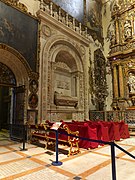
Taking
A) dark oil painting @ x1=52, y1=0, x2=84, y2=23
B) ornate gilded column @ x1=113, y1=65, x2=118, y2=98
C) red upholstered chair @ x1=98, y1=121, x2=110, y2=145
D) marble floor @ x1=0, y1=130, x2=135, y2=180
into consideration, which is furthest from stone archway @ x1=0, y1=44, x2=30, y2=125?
ornate gilded column @ x1=113, y1=65, x2=118, y2=98

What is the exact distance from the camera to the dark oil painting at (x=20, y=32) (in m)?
6.61

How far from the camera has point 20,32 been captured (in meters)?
7.11

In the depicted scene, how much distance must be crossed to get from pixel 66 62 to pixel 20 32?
4290mm

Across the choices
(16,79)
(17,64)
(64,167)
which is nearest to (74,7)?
→ (17,64)

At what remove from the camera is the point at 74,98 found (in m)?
9.82

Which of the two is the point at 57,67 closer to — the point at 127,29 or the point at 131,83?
the point at 131,83

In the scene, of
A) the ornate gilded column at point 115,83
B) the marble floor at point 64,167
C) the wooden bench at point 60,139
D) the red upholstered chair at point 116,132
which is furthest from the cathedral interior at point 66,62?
the marble floor at point 64,167

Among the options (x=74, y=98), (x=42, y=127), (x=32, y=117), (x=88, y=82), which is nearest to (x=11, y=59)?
(x=32, y=117)

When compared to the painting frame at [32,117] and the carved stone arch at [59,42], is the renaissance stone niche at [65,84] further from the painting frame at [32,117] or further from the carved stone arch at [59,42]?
the painting frame at [32,117]

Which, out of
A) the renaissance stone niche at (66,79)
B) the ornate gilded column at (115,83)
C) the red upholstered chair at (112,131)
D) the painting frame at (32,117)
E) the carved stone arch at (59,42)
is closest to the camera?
the red upholstered chair at (112,131)

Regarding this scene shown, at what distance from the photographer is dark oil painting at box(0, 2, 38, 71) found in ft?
21.7

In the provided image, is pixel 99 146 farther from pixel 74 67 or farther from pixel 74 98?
pixel 74 67

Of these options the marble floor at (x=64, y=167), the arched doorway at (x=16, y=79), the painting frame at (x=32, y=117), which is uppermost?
the arched doorway at (x=16, y=79)

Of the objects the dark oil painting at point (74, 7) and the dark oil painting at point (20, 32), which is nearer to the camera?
the dark oil painting at point (20, 32)
